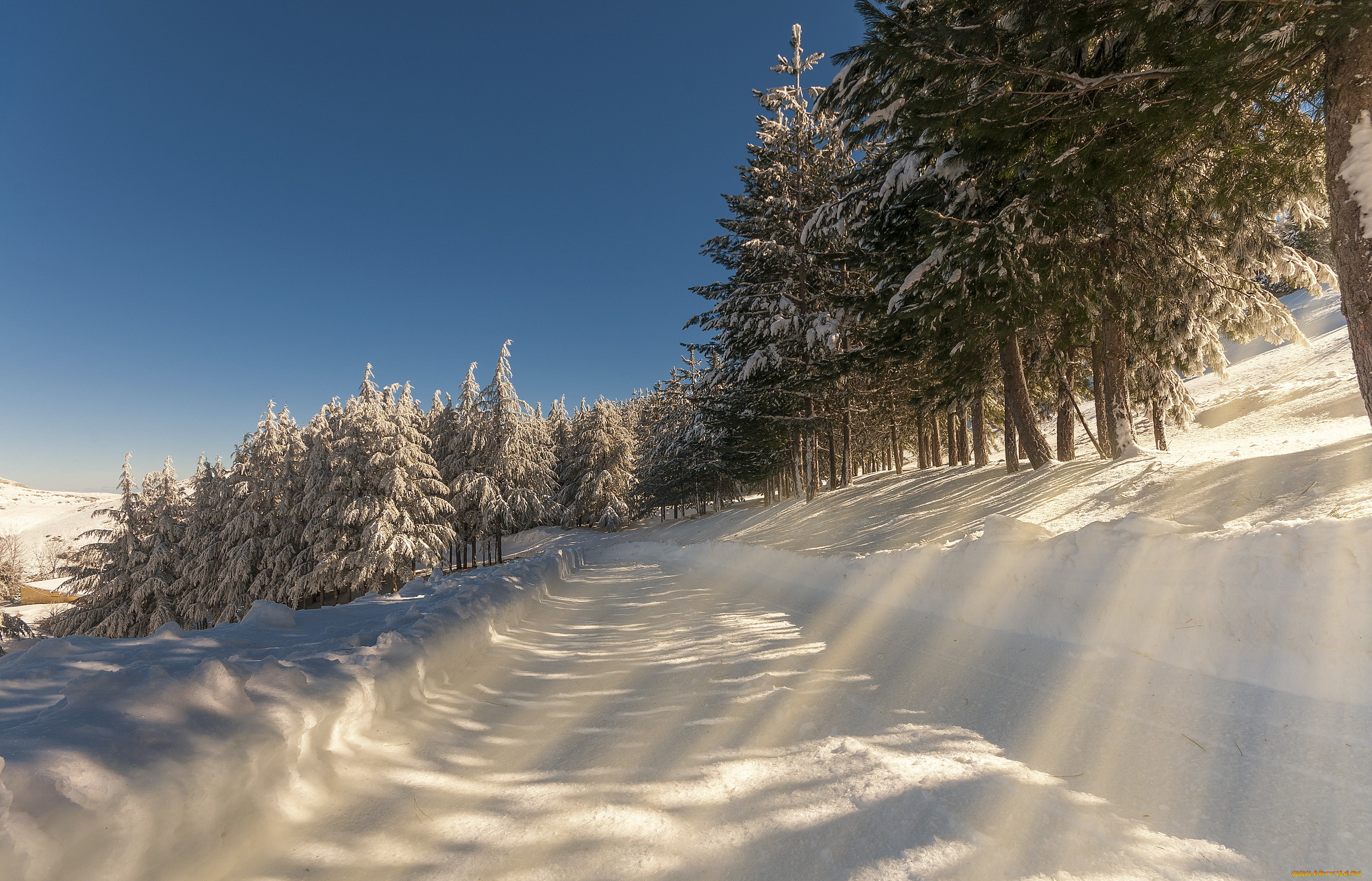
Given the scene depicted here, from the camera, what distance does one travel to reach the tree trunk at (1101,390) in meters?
11.8

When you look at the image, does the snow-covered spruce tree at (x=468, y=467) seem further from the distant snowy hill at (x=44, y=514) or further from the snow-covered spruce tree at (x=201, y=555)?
the distant snowy hill at (x=44, y=514)

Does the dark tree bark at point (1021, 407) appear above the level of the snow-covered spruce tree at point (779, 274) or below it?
below

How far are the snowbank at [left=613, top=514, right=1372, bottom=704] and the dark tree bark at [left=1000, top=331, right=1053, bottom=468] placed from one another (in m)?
7.71

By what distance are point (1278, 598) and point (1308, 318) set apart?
83353 mm

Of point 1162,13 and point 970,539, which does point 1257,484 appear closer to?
point 970,539

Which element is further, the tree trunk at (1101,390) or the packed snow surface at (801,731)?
the tree trunk at (1101,390)

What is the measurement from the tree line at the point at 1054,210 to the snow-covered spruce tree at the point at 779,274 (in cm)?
10

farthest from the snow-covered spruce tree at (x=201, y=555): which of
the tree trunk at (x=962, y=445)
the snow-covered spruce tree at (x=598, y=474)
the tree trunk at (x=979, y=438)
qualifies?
the tree trunk at (x=962, y=445)

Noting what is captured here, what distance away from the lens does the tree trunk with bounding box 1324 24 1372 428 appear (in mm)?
4930

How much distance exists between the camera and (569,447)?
49438 millimetres

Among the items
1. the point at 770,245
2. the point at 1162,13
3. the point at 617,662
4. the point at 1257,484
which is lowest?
the point at 617,662

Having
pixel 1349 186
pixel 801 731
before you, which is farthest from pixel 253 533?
pixel 1349 186

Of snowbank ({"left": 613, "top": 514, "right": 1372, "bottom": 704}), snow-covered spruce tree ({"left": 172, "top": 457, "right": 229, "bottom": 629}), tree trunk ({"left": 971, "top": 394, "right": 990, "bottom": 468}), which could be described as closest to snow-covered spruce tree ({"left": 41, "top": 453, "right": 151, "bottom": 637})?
snow-covered spruce tree ({"left": 172, "top": 457, "right": 229, "bottom": 629})

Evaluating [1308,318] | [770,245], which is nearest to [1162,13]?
[770,245]
